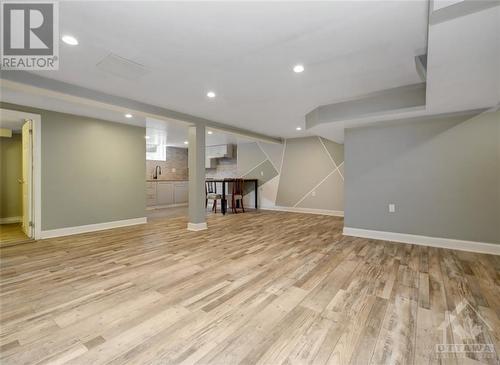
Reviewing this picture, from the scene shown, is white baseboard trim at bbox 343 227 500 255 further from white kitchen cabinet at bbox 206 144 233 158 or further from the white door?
the white door

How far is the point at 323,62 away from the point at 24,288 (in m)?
3.59

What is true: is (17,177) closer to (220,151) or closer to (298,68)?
(220,151)

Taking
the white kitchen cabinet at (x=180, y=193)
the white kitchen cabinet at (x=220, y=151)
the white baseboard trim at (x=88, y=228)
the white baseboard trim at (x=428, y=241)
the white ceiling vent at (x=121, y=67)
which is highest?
the white ceiling vent at (x=121, y=67)

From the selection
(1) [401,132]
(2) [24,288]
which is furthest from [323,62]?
(2) [24,288]

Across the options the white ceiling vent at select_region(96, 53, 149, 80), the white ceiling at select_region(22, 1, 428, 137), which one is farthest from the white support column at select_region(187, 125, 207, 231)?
the white ceiling vent at select_region(96, 53, 149, 80)

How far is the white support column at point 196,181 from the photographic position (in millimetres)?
4465

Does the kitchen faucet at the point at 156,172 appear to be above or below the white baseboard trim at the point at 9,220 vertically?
above

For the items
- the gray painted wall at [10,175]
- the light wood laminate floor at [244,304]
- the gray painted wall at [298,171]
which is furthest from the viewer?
the gray painted wall at [298,171]

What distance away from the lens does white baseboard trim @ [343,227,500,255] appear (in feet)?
10.3

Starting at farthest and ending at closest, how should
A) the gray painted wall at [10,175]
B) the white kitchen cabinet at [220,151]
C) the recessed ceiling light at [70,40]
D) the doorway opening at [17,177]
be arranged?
1. the white kitchen cabinet at [220,151]
2. the gray painted wall at [10,175]
3. the doorway opening at [17,177]
4. the recessed ceiling light at [70,40]

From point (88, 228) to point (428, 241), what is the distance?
19.2ft

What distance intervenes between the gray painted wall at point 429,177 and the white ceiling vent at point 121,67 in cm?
348

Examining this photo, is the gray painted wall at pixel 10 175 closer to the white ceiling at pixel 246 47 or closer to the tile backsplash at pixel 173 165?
the tile backsplash at pixel 173 165

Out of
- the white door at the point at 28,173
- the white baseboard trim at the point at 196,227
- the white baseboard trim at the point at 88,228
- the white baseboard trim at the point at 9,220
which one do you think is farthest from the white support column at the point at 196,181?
the white baseboard trim at the point at 9,220
